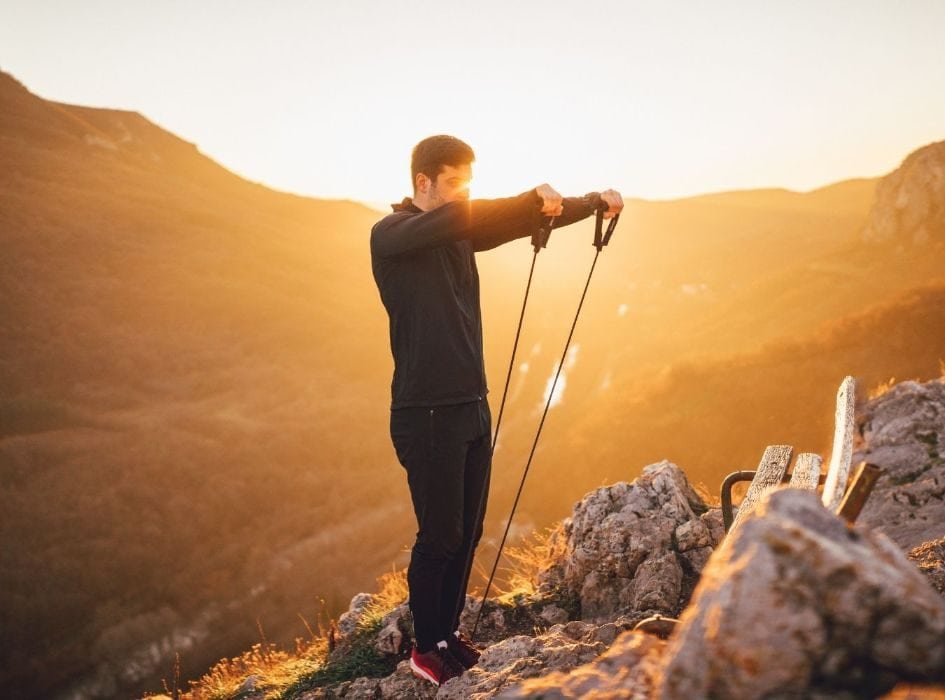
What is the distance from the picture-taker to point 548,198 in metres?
2.65

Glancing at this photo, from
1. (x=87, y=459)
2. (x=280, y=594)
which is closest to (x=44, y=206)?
(x=87, y=459)

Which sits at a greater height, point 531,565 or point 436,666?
point 436,666

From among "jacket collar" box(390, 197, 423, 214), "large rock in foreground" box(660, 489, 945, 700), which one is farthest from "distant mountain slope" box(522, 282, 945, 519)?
"large rock in foreground" box(660, 489, 945, 700)

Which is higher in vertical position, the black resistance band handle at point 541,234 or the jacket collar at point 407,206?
the jacket collar at point 407,206

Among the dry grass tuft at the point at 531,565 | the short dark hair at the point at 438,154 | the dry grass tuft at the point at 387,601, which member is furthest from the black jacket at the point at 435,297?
the dry grass tuft at the point at 531,565

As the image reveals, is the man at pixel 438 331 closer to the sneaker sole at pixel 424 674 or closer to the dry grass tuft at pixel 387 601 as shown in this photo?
the sneaker sole at pixel 424 674

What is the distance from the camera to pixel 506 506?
74.9 feet

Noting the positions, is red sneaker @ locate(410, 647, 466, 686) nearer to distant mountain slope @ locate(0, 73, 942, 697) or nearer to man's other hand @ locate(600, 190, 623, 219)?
man's other hand @ locate(600, 190, 623, 219)

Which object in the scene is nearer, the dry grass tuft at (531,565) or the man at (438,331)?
the man at (438,331)

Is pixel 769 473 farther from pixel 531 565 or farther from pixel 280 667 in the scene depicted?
pixel 280 667

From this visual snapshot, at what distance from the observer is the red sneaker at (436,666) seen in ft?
9.97

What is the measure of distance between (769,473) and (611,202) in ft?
6.56

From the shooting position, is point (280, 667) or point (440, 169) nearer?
point (440, 169)

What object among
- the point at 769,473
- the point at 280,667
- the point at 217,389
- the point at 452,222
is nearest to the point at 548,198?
the point at 452,222
